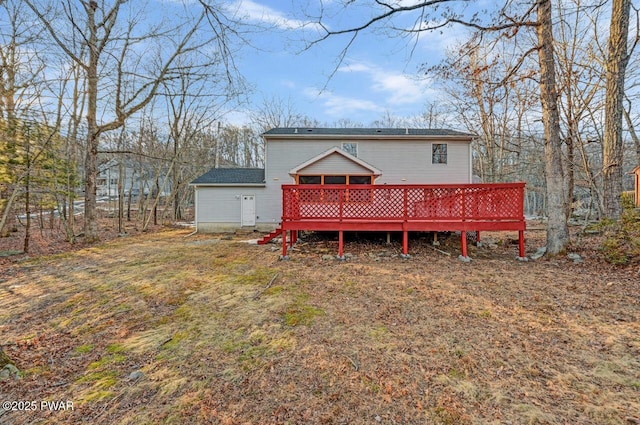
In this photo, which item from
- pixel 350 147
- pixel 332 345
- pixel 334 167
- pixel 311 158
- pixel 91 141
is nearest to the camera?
pixel 332 345

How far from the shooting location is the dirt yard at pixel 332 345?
2.44 m

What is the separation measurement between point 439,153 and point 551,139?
22.1 feet

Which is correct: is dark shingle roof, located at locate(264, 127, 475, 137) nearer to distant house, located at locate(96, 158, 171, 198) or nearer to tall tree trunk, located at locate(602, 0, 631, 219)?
tall tree trunk, located at locate(602, 0, 631, 219)

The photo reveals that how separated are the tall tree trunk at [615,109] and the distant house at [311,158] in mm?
5913

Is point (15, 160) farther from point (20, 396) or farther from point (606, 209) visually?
point (606, 209)

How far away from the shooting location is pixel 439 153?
13.4m

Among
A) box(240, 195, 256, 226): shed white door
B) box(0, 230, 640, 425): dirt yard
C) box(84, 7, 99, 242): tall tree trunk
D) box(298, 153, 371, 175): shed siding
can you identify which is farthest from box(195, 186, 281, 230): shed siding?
box(0, 230, 640, 425): dirt yard

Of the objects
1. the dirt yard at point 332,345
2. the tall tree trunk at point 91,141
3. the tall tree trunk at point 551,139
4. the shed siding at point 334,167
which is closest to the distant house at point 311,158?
the shed siding at point 334,167

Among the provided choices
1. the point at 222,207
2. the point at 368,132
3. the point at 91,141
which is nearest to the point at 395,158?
the point at 368,132

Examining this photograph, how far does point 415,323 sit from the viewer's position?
384 cm

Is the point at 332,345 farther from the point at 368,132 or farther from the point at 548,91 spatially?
the point at 368,132

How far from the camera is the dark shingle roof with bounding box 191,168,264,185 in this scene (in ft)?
45.2

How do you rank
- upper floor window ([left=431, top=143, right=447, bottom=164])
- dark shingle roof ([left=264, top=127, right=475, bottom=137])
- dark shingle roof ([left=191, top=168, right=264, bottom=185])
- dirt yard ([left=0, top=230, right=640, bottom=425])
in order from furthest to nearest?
dark shingle roof ([left=191, top=168, right=264, bottom=185])
dark shingle roof ([left=264, top=127, right=475, bottom=137])
upper floor window ([left=431, top=143, right=447, bottom=164])
dirt yard ([left=0, top=230, right=640, bottom=425])

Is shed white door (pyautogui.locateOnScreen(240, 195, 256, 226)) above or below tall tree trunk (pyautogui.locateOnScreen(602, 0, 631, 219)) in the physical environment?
below
